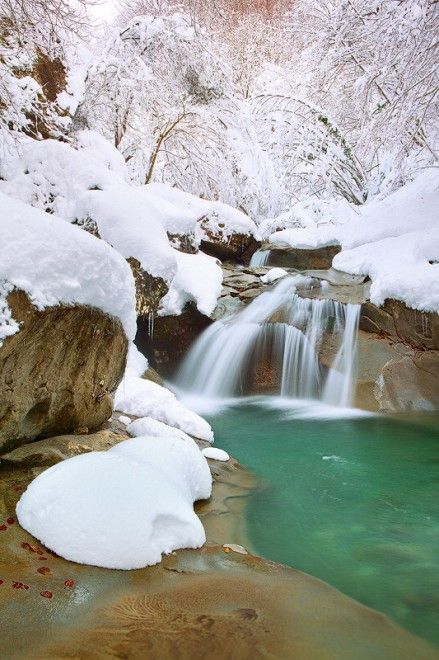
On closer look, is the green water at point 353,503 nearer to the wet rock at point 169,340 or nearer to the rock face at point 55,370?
the rock face at point 55,370

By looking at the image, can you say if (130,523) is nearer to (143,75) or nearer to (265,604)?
(265,604)

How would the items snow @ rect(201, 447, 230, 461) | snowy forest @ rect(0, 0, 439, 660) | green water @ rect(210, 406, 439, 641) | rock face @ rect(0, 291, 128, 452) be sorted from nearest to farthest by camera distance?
snowy forest @ rect(0, 0, 439, 660) < green water @ rect(210, 406, 439, 641) < rock face @ rect(0, 291, 128, 452) < snow @ rect(201, 447, 230, 461)

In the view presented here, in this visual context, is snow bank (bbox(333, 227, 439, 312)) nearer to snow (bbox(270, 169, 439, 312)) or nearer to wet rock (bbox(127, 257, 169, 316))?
snow (bbox(270, 169, 439, 312))

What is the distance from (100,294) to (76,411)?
0.98m

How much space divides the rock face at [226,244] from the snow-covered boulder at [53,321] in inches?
294

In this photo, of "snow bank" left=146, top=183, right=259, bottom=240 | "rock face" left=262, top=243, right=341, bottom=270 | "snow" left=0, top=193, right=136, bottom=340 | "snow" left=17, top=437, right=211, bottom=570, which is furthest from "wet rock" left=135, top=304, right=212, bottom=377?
"snow" left=17, top=437, right=211, bottom=570

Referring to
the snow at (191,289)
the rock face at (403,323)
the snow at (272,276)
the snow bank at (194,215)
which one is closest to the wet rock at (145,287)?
the snow at (191,289)

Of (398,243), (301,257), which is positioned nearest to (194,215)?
(301,257)

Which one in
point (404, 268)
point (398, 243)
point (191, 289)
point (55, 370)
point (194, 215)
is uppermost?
point (194, 215)

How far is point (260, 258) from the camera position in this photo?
12188 mm

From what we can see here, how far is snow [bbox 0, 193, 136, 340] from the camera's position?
307 centimetres

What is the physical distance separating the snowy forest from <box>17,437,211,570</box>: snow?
0.01 metres

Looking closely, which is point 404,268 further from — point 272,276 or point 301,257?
point 301,257

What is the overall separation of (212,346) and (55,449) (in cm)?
506
